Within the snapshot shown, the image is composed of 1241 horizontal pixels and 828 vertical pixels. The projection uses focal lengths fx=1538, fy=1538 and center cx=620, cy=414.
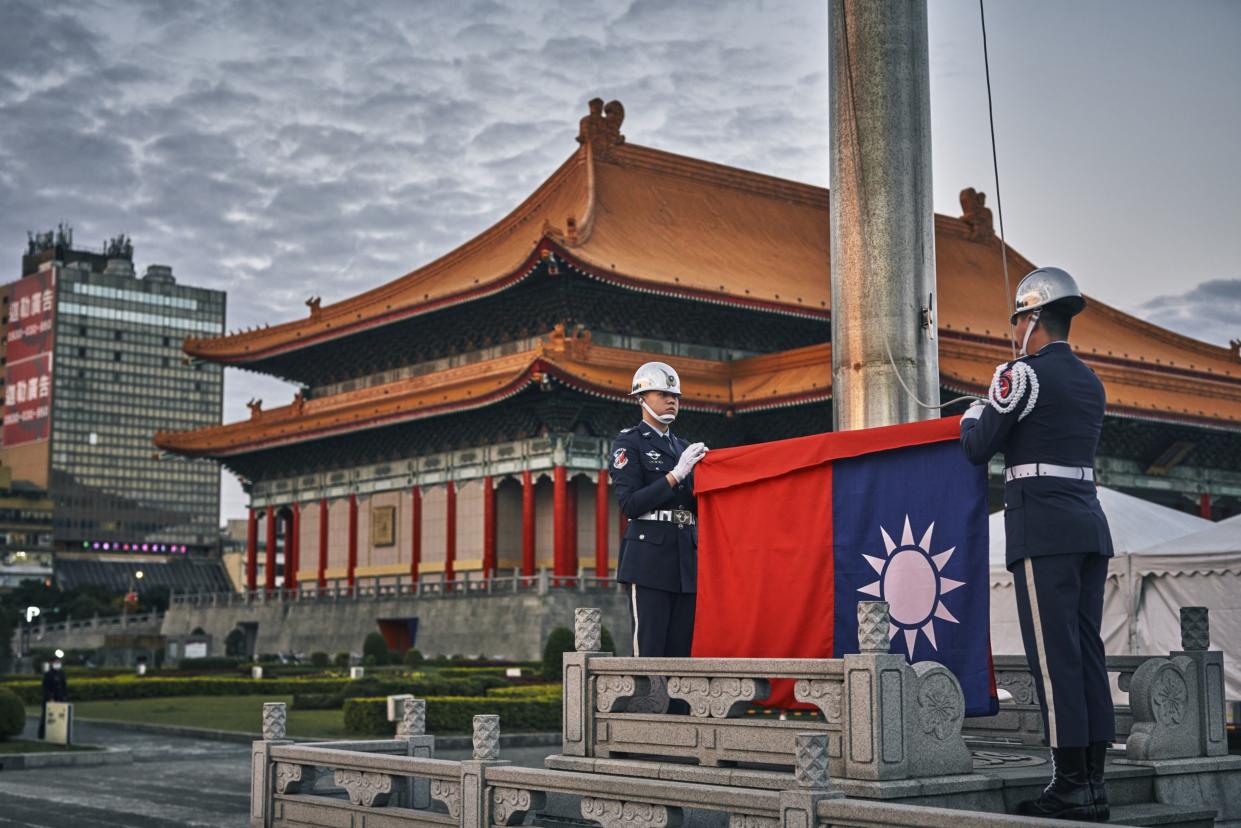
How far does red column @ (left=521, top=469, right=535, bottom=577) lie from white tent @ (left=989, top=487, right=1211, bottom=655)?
2050 centimetres

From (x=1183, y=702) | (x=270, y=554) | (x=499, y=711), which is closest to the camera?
(x=1183, y=702)

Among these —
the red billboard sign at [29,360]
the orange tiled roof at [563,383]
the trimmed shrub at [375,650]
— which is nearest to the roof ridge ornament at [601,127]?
the orange tiled roof at [563,383]

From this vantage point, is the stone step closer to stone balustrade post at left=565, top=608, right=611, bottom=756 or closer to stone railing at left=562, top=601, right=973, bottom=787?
stone railing at left=562, top=601, right=973, bottom=787

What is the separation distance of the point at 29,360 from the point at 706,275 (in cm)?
9962

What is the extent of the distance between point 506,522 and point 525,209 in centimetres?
930

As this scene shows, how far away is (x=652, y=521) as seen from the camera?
8578 millimetres

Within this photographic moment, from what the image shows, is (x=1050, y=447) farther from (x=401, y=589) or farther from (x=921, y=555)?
(x=401, y=589)

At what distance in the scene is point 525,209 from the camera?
145 feet

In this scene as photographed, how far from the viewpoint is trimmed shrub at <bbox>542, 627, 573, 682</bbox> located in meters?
28.9

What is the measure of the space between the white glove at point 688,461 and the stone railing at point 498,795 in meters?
1.66

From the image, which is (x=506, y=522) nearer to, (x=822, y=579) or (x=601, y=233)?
(x=601, y=233)

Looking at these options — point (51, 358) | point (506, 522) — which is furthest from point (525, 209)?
point (51, 358)

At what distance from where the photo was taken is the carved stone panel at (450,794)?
302 inches

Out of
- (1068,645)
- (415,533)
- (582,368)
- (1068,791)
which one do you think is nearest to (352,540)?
(415,533)
